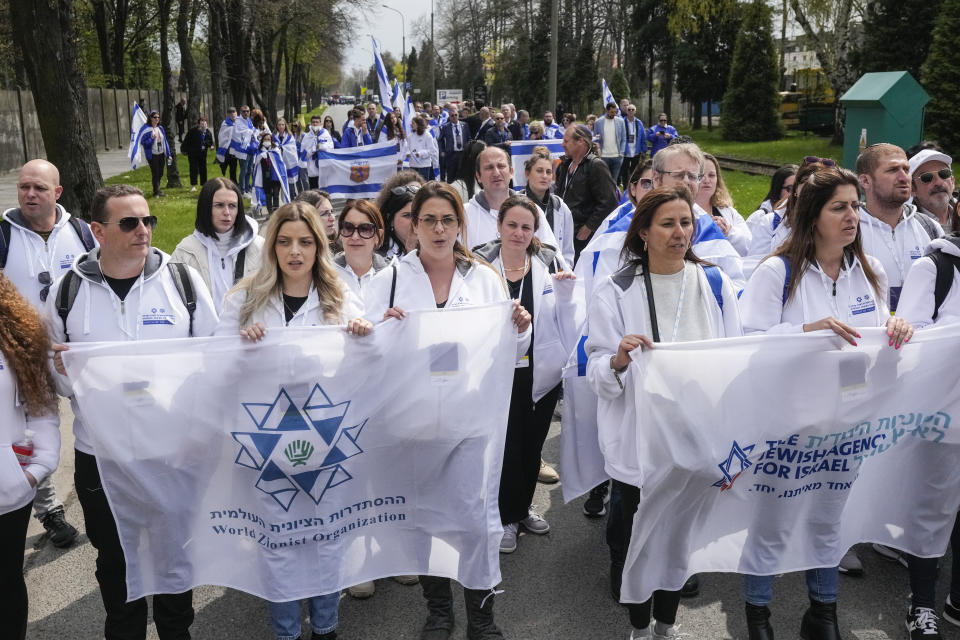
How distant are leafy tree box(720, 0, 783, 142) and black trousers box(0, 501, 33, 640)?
38801mm

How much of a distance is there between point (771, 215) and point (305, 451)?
4242mm

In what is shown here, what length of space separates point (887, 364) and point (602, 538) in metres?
1.97

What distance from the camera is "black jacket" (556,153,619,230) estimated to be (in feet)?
27.4

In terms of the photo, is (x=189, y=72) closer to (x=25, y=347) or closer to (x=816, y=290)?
(x=25, y=347)

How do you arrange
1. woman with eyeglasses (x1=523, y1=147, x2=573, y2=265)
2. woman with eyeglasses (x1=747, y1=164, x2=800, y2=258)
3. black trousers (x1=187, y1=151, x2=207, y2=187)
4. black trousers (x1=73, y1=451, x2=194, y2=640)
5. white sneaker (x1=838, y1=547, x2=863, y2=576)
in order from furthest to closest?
black trousers (x1=187, y1=151, x2=207, y2=187)
woman with eyeglasses (x1=523, y1=147, x2=573, y2=265)
woman with eyeglasses (x1=747, y1=164, x2=800, y2=258)
white sneaker (x1=838, y1=547, x2=863, y2=576)
black trousers (x1=73, y1=451, x2=194, y2=640)

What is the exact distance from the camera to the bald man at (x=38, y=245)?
5191mm

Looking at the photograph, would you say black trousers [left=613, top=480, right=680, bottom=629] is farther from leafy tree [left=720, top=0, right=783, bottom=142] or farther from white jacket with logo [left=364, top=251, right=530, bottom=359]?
leafy tree [left=720, top=0, right=783, bottom=142]

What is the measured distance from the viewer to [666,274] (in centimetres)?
383

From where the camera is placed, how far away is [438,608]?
4.12 m

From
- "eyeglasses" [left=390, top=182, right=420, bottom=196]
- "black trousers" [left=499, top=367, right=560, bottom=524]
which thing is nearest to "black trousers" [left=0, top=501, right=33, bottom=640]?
"black trousers" [left=499, top=367, right=560, bottom=524]

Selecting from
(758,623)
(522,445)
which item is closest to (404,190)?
(522,445)

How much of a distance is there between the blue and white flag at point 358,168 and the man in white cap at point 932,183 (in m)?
12.0

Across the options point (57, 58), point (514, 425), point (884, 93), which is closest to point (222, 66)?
point (57, 58)

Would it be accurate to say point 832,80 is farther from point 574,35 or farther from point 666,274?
point 574,35
